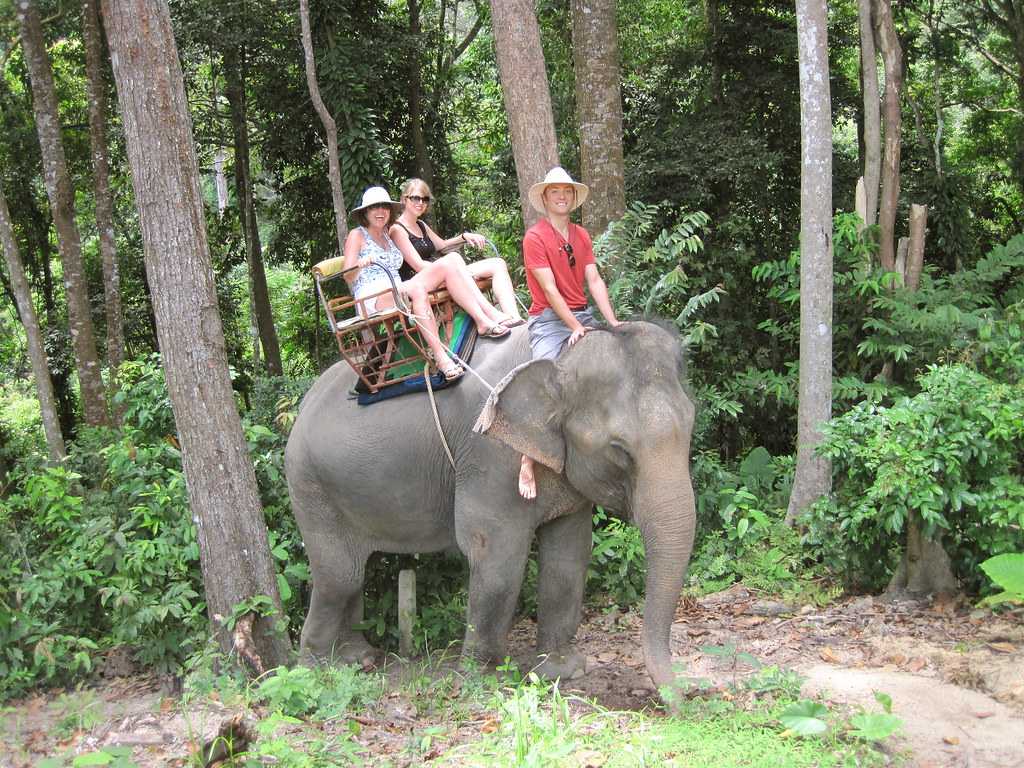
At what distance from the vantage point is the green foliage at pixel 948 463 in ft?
21.4

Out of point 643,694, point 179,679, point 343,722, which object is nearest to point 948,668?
point 643,694

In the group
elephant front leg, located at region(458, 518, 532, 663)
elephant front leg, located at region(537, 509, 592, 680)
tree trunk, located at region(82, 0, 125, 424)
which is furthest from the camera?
tree trunk, located at region(82, 0, 125, 424)

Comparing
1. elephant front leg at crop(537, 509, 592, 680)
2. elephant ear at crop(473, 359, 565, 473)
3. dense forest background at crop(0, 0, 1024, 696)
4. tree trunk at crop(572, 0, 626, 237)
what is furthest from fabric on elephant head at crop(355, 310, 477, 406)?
tree trunk at crop(572, 0, 626, 237)

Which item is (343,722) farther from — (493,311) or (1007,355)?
(1007,355)

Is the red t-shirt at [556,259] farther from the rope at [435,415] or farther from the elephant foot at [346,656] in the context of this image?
the elephant foot at [346,656]

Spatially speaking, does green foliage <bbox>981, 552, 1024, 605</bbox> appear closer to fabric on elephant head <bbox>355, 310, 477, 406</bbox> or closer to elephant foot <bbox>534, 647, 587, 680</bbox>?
elephant foot <bbox>534, 647, 587, 680</bbox>

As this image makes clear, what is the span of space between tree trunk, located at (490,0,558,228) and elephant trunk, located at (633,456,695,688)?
415 centimetres

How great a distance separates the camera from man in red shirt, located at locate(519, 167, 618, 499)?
230 inches

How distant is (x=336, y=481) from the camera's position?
270 inches

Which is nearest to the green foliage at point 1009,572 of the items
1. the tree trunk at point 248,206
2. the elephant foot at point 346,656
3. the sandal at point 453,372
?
the sandal at point 453,372

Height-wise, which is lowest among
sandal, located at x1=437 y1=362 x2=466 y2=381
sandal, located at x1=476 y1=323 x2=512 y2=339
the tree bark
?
sandal, located at x1=437 y1=362 x2=466 y2=381

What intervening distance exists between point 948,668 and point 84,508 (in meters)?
6.25

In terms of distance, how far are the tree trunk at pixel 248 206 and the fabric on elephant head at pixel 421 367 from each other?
9.72 meters

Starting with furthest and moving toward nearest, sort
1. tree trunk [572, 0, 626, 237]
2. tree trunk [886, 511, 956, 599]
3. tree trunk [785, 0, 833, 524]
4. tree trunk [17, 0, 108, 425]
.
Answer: tree trunk [17, 0, 108, 425] → tree trunk [572, 0, 626, 237] → tree trunk [785, 0, 833, 524] → tree trunk [886, 511, 956, 599]
